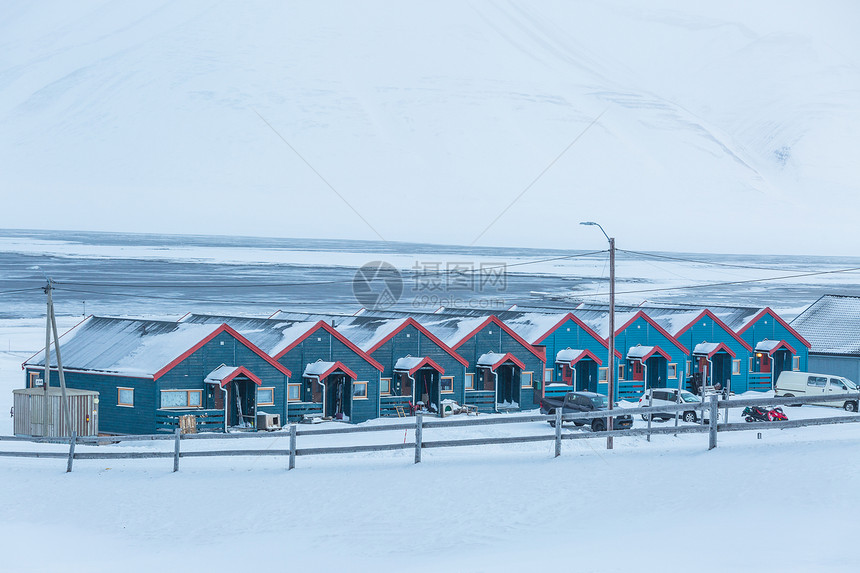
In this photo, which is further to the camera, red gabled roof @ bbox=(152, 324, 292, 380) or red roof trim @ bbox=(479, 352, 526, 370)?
red roof trim @ bbox=(479, 352, 526, 370)

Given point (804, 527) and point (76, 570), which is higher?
point (804, 527)

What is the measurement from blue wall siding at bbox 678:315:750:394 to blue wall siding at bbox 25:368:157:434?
29501 millimetres

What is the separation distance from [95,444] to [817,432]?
22997mm

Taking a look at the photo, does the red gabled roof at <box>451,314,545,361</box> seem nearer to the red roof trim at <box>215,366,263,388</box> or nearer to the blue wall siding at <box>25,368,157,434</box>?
the red roof trim at <box>215,366,263,388</box>

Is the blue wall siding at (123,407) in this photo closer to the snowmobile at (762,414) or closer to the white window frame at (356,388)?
the white window frame at (356,388)

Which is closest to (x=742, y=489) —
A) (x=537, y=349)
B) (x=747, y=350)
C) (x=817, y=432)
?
(x=817, y=432)

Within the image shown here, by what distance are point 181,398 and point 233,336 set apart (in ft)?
10.0

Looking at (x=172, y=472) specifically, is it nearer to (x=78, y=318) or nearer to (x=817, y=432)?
(x=817, y=432)

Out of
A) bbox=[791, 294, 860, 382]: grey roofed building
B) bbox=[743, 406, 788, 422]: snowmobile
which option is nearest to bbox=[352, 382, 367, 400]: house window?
bbox=[743, 406, 788, 422]: snowmobile

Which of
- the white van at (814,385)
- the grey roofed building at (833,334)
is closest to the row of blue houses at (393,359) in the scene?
the grey roofed building at (833,334)

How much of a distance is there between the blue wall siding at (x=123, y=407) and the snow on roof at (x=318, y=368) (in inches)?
269

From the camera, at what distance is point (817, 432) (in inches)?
1329

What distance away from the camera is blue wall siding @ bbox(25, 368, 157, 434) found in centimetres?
3900

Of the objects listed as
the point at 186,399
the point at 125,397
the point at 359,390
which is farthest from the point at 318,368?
the point at 125,397
